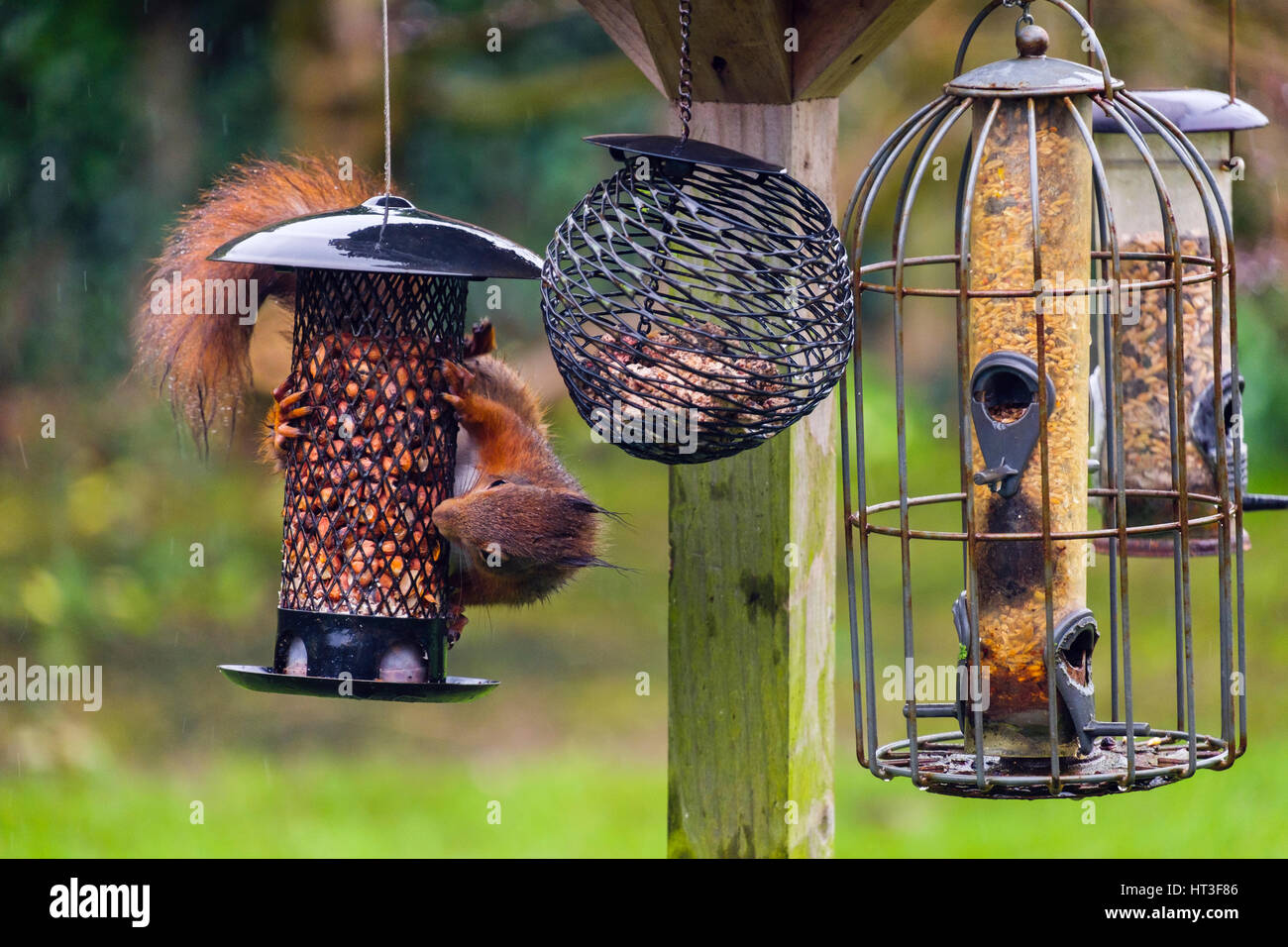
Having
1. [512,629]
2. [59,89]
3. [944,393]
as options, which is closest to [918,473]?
[944,393]

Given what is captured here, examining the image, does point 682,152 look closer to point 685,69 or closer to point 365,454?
point 685,69

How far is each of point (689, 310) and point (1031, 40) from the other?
772 mm

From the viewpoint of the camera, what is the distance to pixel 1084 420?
3.05 meters

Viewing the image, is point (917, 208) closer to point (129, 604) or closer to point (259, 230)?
point (129, 604)

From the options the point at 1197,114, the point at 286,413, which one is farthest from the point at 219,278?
the point at 1197,114

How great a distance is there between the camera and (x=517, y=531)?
10.0 ft

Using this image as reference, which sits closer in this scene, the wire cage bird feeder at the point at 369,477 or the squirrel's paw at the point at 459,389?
the wire cage bird feeder at the point at 369,477

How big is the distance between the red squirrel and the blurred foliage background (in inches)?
119

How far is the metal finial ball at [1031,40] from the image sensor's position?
2.78 meters

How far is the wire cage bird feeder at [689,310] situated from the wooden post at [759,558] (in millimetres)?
282

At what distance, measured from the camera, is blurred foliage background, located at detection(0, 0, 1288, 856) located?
678cm

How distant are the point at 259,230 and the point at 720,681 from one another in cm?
121

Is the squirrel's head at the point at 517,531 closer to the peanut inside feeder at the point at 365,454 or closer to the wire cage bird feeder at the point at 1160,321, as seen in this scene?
the peanut inside feeder at the point at 365,454

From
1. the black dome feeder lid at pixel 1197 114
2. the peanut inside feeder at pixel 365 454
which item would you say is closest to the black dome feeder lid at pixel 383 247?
the peanut inside feeder at pixel 365 454
